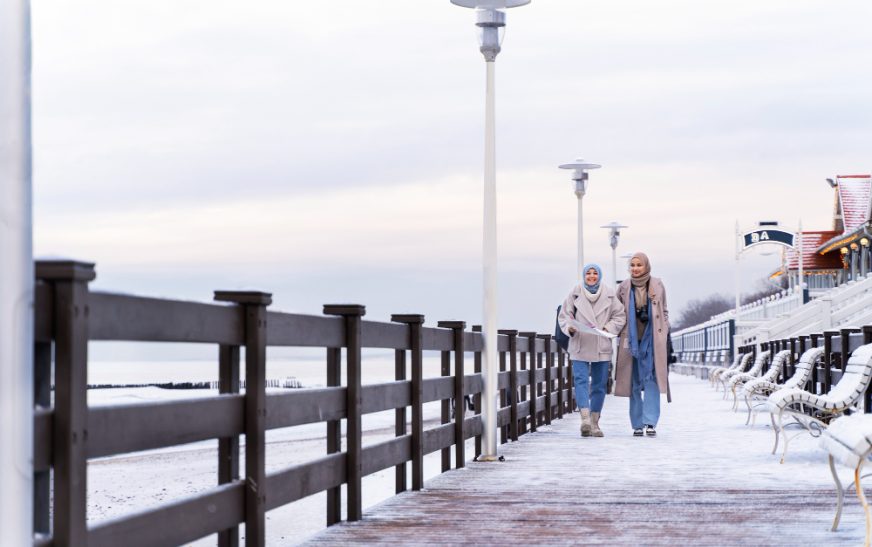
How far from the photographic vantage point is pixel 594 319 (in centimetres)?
1472

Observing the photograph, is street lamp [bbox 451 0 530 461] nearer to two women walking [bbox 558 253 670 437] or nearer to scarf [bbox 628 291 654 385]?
two women walking [bbox 558 253 670 437]

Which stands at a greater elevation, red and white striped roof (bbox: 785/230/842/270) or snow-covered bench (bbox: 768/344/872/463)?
red and white striped roof (bbox: 785/230/842/270)

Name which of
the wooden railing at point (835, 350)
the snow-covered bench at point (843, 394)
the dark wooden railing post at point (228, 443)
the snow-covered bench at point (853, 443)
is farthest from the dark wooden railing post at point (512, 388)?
the dark wooden railing post at point (228, 443)

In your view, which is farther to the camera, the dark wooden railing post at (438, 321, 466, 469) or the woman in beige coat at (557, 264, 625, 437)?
the woman in beige coat at (557, 264, 625, 437)

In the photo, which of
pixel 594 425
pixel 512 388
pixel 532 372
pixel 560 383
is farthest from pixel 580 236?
pixel 512 388

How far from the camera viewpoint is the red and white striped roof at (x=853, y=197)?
182ft

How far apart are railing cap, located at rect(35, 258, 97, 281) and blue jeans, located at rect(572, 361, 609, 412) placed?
11.2m

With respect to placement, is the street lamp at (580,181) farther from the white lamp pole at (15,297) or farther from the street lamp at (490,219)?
the white lamp pole at (15,297)

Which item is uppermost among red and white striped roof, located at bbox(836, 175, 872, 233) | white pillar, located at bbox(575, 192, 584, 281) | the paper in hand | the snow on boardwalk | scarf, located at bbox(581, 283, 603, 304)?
red and white striped roof, located at bbox(836, 175, 872, 233)

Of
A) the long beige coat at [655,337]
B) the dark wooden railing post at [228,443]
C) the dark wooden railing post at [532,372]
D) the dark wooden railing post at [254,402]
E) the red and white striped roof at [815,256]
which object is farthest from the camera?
the red and white striped roof at [815,256]

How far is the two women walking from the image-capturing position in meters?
14.7

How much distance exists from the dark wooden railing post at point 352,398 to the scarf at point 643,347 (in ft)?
24.6

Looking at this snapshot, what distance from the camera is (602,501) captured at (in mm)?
8578

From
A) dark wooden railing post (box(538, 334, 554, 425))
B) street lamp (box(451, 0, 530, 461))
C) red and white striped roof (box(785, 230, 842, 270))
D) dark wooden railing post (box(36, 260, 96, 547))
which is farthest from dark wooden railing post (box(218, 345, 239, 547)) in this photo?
red and white striped roof (box(785, 230, 842, 270))
